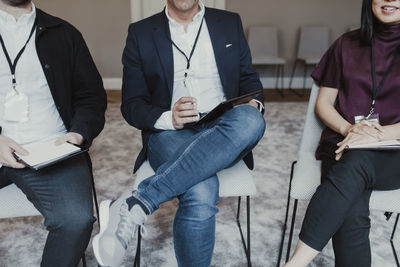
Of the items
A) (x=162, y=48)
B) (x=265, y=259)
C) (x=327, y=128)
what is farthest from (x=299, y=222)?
(x=162, y=48)

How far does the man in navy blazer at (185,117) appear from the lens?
3.93ft

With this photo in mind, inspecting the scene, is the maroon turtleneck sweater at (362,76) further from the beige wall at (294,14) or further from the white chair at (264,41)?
the beige wall at (294,14)

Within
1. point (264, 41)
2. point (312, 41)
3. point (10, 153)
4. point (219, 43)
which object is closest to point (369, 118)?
point (219, 43)

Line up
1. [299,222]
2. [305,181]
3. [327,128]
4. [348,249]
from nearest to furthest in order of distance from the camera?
[348,249] < [305,181] < [327,128] < [299,222]

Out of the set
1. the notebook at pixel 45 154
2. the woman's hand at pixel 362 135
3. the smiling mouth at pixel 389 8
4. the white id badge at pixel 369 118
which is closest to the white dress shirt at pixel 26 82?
the notebook at pixel 45 154

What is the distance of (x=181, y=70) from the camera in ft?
5.28

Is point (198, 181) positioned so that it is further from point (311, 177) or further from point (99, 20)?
point (99, 20)

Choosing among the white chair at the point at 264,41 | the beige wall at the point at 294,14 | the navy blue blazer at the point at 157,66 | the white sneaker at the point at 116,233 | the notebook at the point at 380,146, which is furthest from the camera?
the beige wall at the point at 294,14

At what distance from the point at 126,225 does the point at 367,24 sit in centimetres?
117

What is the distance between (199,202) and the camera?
1208 mm

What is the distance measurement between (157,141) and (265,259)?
721 mm

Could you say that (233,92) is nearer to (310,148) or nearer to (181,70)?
(181,70)

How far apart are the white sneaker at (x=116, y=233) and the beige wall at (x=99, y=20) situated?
170 inches

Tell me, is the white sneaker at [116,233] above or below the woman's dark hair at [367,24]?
below
